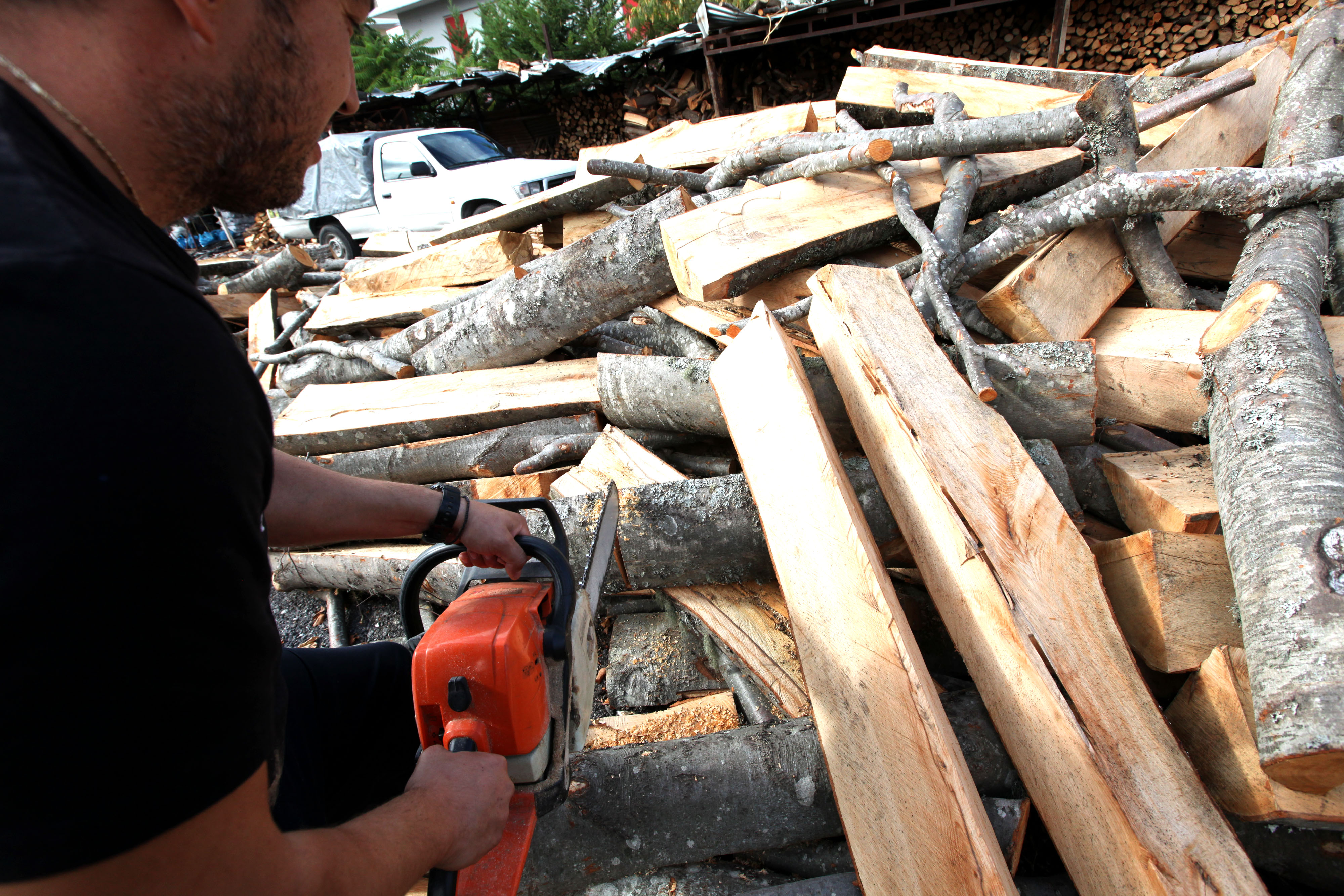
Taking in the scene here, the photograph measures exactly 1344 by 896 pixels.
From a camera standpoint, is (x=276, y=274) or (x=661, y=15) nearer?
(x=276, y=274)

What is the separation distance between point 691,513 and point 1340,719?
140cm

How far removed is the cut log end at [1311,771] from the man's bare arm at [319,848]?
4.20 feet

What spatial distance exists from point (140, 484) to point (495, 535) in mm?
861

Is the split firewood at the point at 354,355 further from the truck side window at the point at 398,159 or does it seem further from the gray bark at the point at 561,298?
the truck side window at the point at 398,159

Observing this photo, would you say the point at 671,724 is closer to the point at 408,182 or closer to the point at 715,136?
the point at 715,136

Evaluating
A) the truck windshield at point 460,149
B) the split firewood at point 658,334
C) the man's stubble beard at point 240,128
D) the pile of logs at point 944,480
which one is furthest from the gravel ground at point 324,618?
the truck windshield at point 460,149

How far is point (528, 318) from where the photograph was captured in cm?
316

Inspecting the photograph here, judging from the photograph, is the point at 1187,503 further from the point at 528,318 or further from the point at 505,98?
the point at 505,98

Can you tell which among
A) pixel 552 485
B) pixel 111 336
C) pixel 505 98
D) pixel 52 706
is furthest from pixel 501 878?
pixel 505 98

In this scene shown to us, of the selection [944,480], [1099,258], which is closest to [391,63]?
[1099,258]

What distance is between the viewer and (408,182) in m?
9.12

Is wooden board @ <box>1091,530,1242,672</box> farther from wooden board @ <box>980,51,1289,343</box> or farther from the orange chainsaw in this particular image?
the orange chainsaw

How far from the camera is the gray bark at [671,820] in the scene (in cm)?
146

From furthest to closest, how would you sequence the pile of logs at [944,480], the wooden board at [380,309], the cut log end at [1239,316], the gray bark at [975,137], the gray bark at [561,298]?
the wooden board at [380,309]
the gray bark at [561,298]
the gray bark at [975,137]
the cut log end at [1239,316]
the pile of logs at [944,480]
